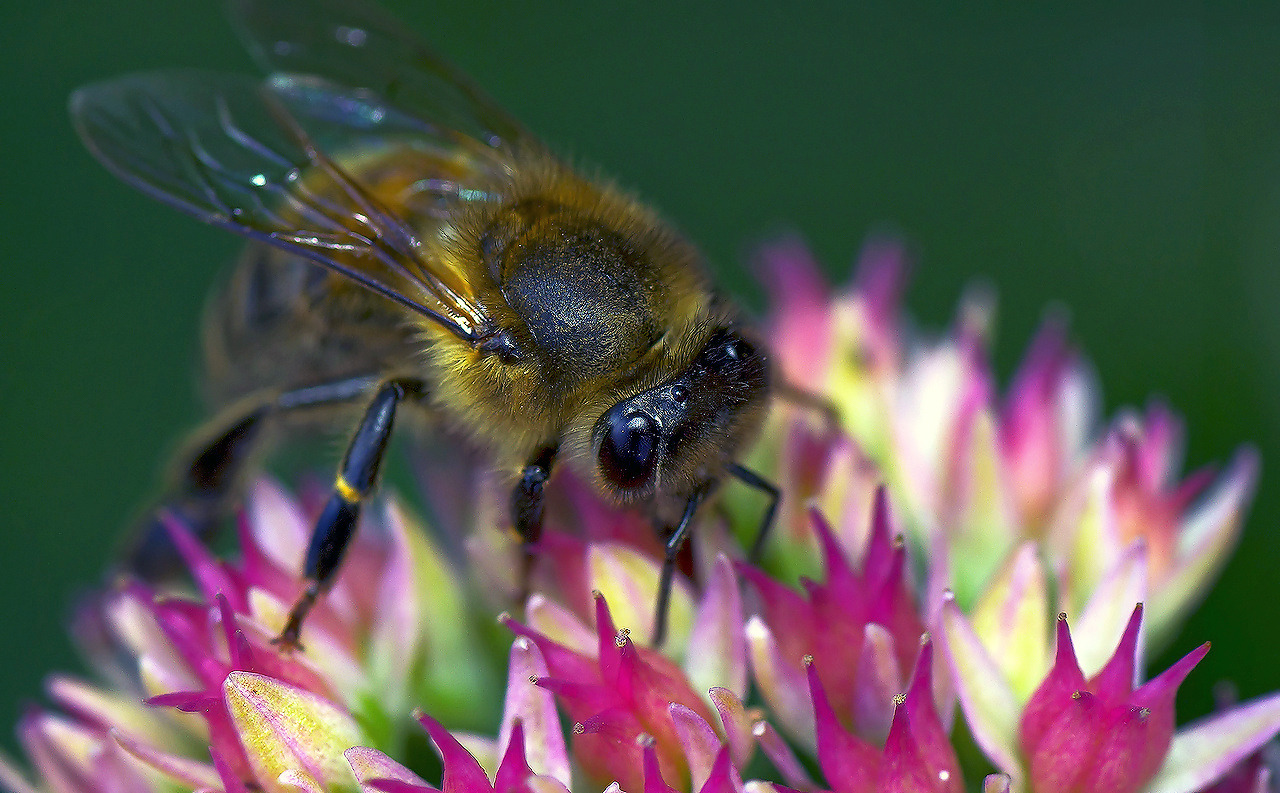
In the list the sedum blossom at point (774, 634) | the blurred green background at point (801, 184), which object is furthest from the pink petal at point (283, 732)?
the blurred green background at point (801, 184)

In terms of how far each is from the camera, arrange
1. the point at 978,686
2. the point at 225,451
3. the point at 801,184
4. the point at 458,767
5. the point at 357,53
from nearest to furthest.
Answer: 1. the point at 458,767
2. the point at 978,686
3. the point at 225,451
4. the point at 357,53
5. the point at 801,184

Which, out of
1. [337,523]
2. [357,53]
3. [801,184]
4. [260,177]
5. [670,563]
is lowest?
[337,523]

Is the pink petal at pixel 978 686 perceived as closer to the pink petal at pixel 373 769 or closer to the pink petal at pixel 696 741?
the pink petal at pixel 696 741

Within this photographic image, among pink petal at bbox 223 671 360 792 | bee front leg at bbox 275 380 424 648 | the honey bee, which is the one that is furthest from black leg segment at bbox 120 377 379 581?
pink petal at bbox 223 671 360 792

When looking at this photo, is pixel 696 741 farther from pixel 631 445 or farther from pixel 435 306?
pixel 435 306

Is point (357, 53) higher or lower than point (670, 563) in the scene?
higher

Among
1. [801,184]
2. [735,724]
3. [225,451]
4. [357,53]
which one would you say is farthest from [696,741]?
[801,184]
